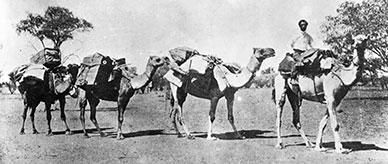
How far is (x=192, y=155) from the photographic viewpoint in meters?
6.67

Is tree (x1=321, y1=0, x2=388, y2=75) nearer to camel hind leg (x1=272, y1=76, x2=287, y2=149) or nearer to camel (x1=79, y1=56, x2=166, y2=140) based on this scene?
camel hind leg (x1=272, y1=76, x2=287, y2=149)

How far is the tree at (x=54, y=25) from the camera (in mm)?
8508

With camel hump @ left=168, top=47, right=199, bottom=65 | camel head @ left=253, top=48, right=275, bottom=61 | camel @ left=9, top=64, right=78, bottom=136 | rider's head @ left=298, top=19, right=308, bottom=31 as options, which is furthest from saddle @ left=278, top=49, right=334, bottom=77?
camel @ left=9, top=64, right=78, bottom=136

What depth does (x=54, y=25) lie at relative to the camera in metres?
9.95

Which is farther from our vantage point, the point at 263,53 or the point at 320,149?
the point at 263,53

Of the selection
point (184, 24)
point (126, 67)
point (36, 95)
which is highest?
point (184, 24)

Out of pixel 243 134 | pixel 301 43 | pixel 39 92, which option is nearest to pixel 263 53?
pixel 301 43

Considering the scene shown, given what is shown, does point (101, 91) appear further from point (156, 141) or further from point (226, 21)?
point (226, 21)

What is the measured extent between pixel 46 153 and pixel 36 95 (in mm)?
2303

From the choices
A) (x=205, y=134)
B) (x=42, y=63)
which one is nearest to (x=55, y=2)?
(x=42, y=63)

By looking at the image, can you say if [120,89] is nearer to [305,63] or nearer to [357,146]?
[305,63]

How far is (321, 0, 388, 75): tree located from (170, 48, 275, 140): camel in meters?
8.14

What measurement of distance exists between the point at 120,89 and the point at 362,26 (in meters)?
11.0

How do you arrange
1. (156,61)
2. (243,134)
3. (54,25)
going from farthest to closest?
(54,25) → (243,134) → (156,61)
